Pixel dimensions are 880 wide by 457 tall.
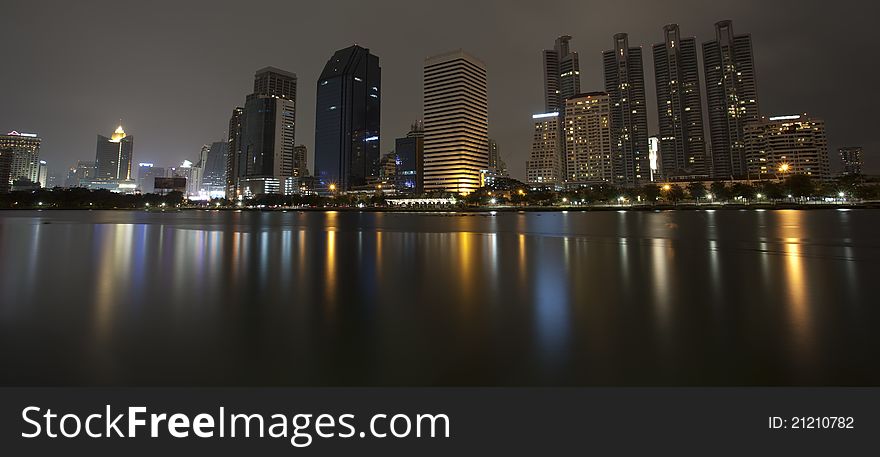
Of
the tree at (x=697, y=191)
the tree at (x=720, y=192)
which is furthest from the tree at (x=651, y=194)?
the tree at (x=720, y=192)

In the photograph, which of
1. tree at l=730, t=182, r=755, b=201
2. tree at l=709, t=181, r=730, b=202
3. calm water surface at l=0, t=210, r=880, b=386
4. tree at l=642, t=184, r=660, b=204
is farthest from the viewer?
tree at l=642, t=184, r=660, b=204

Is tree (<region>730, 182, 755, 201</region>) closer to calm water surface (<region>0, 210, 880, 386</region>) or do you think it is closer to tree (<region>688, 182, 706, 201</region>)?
tree (<region>688, 182, 706, 201</region>)

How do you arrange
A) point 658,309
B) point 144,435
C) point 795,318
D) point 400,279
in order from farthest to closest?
point 400,279, point 658,309, point 795,318, point 144,435

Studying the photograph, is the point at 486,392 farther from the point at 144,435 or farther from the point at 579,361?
the point at 144,435

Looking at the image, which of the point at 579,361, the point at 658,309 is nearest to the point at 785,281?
the point at 658,309

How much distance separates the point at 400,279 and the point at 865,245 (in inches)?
1259

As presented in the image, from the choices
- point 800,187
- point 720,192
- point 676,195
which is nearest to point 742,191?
point 720,192

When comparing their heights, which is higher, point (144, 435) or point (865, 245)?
point (865, 245)

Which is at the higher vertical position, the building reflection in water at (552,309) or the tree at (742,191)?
the tree at (742,191)

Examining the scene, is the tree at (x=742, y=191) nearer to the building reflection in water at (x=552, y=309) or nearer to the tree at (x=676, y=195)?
the tree at (x=676, y=195)

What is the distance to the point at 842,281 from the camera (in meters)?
13.8

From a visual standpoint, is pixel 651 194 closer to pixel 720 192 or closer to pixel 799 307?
pixel 720 192

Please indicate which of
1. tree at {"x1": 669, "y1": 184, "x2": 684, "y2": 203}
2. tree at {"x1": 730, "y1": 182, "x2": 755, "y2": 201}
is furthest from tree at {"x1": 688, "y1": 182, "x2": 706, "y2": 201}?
tree at {"x1": 730, "y1": 182, "x2": 755, "y2": 201}

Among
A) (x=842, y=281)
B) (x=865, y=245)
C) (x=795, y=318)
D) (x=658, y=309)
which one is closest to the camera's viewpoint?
(x=795, y=318)
